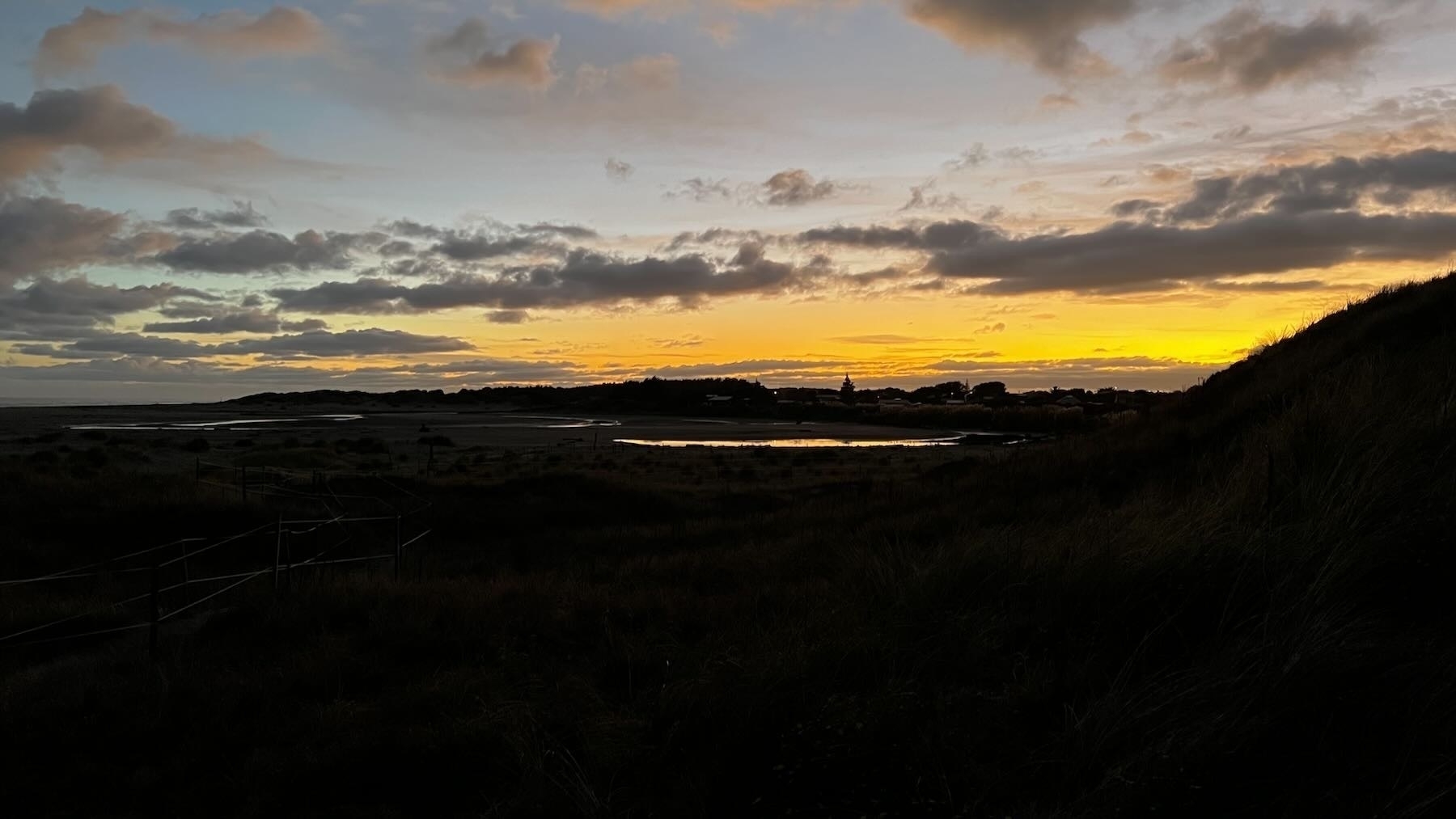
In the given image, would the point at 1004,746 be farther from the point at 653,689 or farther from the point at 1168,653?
the point at 653,689

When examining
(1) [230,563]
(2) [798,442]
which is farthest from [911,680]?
(2) [798,442]

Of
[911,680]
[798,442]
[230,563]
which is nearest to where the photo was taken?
[911,680]

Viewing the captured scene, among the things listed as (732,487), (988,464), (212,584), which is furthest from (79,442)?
(988,464)

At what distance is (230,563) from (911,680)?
19556mm

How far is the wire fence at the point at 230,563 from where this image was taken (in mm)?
12688

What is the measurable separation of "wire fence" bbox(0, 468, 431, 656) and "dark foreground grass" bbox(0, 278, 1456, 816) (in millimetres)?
1997

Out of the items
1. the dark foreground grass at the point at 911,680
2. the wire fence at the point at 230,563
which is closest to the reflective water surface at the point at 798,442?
the wire fence at the point at 230,563

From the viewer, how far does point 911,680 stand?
218 inches

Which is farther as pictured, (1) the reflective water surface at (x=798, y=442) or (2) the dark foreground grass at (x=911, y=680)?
(1) the reflective water surface at (x=798, y=442)

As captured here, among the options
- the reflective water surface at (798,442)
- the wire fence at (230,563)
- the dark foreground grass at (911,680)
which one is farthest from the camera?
the reflective water surface at (798,442)

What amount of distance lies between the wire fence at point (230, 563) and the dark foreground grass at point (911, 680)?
1997 millimetres

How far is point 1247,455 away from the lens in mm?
9367

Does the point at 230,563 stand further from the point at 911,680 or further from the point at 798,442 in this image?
the point at 798,442

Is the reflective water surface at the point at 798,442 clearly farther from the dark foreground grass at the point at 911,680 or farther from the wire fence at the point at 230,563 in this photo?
the dark foreground grass at the point at 911,680
